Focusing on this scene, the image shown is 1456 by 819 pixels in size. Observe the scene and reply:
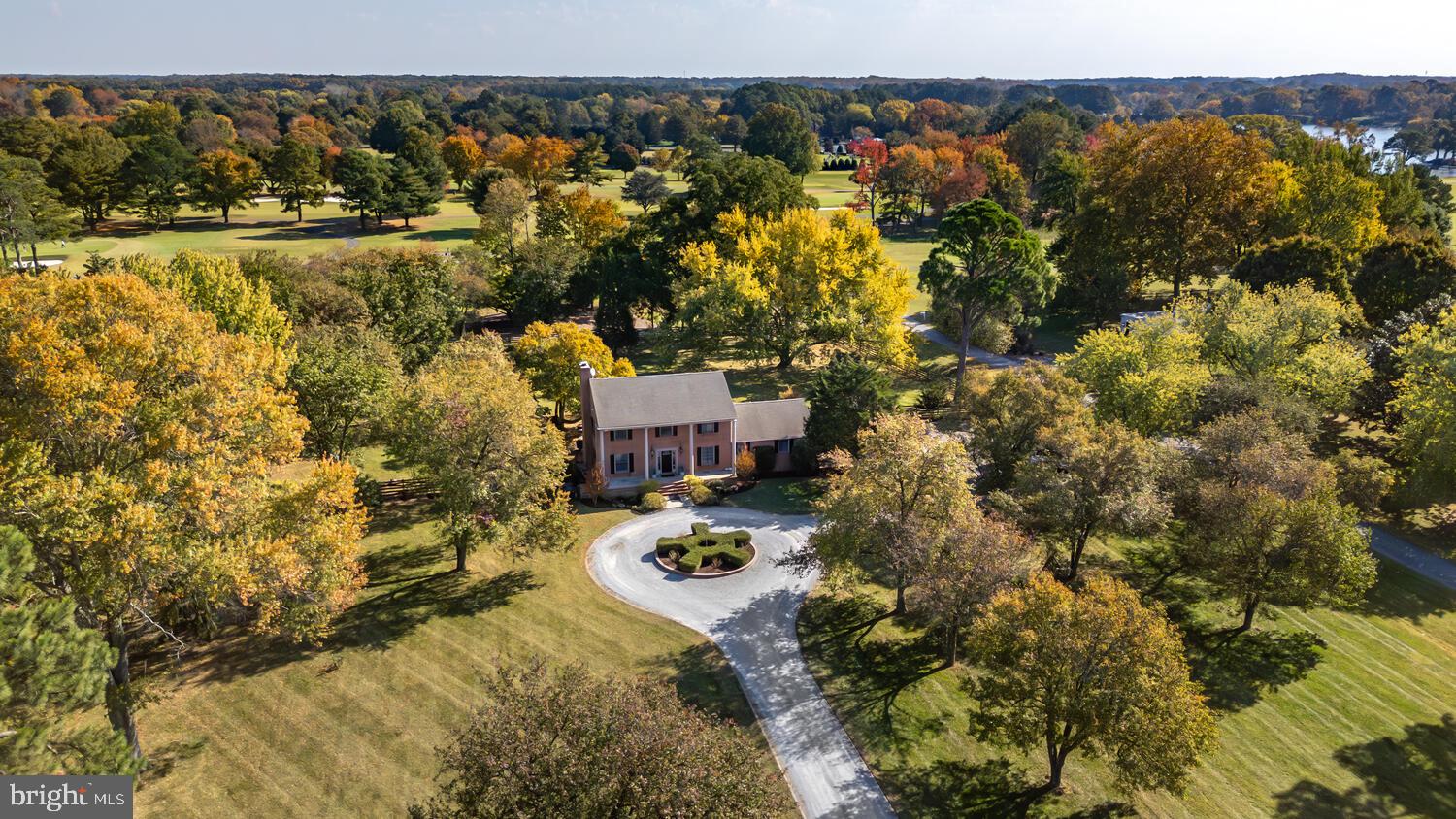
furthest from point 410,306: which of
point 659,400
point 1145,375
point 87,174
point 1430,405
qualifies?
point 87,174

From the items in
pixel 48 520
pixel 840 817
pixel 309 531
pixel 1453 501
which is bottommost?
pixel 840 817

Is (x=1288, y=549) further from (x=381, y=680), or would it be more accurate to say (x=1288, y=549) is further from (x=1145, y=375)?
(x=381, y=680)

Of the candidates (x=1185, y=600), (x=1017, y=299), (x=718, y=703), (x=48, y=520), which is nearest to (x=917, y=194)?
(x=1017, y=299)

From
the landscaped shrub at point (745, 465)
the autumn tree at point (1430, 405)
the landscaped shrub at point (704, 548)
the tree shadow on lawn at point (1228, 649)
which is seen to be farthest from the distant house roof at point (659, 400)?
the autumn tree at point (1430, 405)

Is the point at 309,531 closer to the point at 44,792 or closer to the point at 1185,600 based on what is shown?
the point at 44,792

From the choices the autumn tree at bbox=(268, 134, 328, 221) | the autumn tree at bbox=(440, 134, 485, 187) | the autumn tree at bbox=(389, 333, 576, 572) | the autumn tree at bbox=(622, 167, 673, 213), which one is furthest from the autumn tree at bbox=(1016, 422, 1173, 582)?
the autumn tree at bbox=(440, 134, 485, 187)

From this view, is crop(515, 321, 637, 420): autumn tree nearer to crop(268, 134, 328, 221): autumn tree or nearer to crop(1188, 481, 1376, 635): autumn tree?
crop(1188, 481, 1376, 635): autumn tree

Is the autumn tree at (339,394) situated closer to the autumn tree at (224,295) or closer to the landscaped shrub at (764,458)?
the autumn tree at (224,295)
